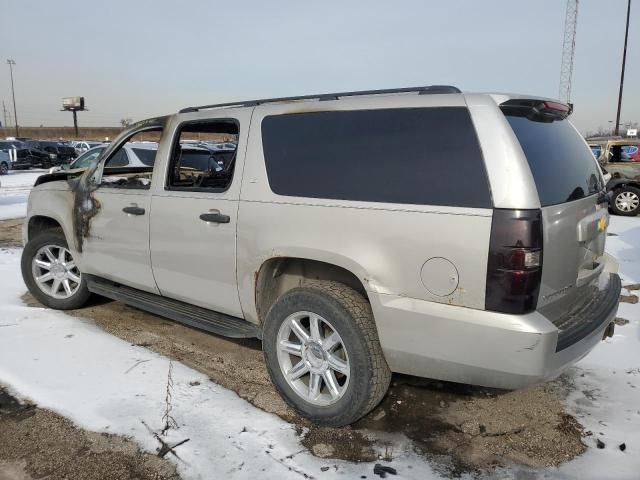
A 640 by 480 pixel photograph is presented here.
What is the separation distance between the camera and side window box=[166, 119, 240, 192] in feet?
12.3

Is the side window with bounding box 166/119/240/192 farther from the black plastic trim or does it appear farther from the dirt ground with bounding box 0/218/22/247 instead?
the dirt ground with bounding box 0/218/22/247

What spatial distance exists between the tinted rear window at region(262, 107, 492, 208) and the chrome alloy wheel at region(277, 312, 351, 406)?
0.82 meters

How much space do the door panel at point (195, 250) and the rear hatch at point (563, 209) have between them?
6.02 feet

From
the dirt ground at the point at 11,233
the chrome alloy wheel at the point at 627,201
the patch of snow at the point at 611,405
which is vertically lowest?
the patch of snow at the point at 611,405

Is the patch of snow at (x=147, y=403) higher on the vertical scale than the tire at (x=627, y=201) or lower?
lower

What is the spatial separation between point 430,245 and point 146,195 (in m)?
2.44

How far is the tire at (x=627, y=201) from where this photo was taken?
40.3ft

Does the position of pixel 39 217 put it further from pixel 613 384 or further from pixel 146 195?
pixel 613 384

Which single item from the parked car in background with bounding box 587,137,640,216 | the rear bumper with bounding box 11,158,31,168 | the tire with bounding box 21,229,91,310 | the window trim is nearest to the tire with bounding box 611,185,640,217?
the parked car in background with bounding box 587,137,640,216

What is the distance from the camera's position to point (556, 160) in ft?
8.99

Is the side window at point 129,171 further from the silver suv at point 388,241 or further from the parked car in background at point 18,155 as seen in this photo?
the parked car in background at point 18,155

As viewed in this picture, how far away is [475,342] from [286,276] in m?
1.39

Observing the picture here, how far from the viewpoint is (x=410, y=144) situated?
2633mm

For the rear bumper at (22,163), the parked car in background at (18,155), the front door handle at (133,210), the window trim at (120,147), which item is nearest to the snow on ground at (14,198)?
the window trim at (120,147)
